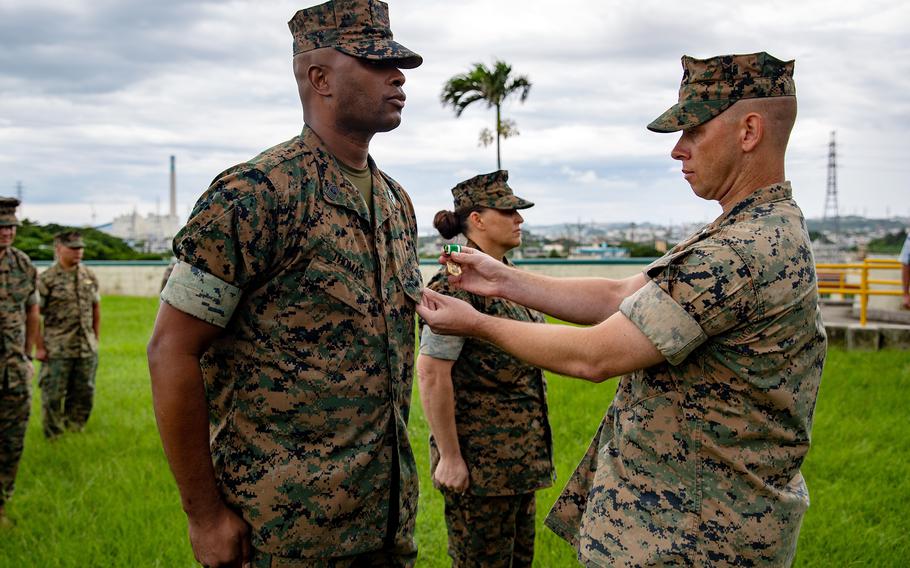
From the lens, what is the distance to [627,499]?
233 cm

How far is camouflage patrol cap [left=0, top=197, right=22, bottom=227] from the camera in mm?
6195

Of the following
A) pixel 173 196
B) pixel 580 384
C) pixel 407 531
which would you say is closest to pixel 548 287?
pixel 407 531

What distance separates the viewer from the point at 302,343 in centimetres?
230

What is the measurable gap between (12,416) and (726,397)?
570 centimetres

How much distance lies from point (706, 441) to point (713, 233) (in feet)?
2.06

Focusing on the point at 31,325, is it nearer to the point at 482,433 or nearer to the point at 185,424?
the point at 482,433

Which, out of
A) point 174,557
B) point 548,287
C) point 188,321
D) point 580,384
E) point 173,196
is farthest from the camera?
point 173,196

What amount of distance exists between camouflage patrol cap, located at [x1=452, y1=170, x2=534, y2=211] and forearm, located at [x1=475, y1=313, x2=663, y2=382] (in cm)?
145

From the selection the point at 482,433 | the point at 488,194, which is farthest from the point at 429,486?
the point at 488,194

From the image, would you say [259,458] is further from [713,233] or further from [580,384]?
[580,384]

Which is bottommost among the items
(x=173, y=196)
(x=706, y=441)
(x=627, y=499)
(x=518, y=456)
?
(x=518, y=456)

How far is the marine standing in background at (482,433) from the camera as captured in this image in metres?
3.62

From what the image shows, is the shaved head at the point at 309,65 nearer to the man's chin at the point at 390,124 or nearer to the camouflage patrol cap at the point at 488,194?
the man's chin at the point at 390,124

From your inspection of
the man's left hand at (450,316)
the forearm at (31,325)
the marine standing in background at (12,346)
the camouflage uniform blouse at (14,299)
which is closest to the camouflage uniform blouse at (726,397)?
the man's left hand at (450,316)
